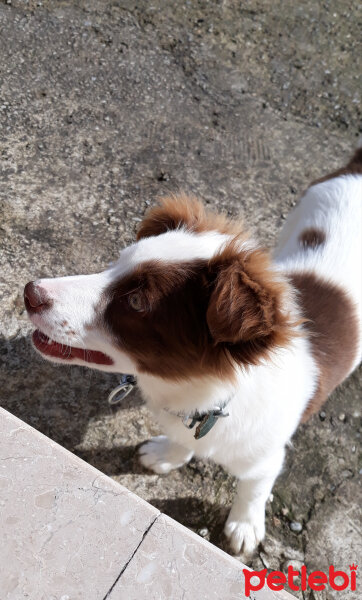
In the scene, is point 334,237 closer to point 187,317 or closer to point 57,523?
point 187,317

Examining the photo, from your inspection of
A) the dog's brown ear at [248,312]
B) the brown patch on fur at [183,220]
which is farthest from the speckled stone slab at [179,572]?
the brown patch on fur at [183,220]

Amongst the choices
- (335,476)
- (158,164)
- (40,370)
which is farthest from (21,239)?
(335,476)

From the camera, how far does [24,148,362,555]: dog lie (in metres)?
1.56

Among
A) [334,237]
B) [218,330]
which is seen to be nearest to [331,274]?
[334,237]

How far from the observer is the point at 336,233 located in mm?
2482

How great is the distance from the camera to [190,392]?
6.14 feet

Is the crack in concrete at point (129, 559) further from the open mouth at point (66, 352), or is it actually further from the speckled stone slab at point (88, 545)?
the open mouth at point (66, 352)

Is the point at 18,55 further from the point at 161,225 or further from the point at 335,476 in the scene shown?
the point at 335,476

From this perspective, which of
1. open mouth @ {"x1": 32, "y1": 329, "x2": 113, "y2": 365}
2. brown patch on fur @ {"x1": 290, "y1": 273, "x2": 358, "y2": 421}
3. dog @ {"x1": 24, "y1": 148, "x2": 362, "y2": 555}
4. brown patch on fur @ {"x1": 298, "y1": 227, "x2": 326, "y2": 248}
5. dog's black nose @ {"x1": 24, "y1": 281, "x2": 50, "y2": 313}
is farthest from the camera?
brown patch on fur @ {"x1": 298, "y1": 227, "x2": 326, "y2": 248}

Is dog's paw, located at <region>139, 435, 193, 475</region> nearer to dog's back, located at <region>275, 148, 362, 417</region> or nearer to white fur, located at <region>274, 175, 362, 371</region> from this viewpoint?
dog's back, located at <region>275, 148, 362, 417</region>

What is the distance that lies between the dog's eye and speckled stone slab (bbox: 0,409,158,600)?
65 centimetres

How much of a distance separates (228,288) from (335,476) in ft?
5.97

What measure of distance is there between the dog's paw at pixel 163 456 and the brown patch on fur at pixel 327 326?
66 centimetres

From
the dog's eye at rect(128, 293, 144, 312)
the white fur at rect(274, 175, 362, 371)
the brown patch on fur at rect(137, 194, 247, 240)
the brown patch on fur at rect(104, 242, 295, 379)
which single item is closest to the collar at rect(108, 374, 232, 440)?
the brown patch on fur at rect(104, 242, 295, 379)
